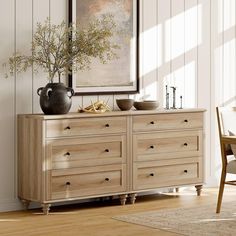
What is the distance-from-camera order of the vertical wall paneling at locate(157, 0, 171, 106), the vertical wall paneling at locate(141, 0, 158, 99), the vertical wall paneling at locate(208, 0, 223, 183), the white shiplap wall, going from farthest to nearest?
the vertical wall paneling at locate(208, 0, 223, 183) < the vertical wall paneling at locate(157, 0, 171, 106) < the vertical wall paneling at locate(141, 0, 158, 99) < the white shiplap wall

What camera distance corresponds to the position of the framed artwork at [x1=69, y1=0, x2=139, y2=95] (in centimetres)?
707

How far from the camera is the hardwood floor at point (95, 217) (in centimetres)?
589

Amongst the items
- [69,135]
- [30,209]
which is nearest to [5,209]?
[30,209]

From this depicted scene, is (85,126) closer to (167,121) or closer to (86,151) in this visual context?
(86,151)

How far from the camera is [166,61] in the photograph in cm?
775

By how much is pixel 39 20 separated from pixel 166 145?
1667 mm

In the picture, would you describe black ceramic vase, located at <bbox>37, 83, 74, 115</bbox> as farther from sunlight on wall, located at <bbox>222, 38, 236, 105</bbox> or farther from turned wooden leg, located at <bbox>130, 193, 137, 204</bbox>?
sunlight on wall, located at <bbox>222, 38, 236, 105</bbox>

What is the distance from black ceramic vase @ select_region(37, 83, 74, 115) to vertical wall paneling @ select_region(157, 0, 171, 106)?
4.56 ft

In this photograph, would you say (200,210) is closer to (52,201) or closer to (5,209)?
(52,201)

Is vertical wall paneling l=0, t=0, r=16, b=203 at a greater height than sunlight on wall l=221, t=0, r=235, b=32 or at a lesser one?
lesser

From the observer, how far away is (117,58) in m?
7.34

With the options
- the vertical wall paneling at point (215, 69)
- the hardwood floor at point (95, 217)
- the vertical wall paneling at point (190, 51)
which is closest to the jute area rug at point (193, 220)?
the hardwood floor at point (95, 217)

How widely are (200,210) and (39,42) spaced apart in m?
2.02

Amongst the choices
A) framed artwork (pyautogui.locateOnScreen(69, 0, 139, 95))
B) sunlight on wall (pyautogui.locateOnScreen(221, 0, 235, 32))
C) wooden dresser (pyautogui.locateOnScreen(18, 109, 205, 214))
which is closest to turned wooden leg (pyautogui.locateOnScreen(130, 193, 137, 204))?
wooden dresser (pyautogui.locateOnScreen(18, 109, 205, 214))
